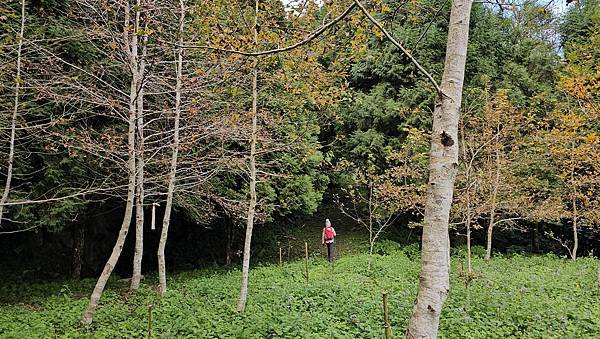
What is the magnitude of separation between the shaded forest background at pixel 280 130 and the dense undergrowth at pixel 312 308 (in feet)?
4.99

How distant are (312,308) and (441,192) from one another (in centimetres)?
467

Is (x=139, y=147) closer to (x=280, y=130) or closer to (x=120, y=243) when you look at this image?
(x=120, y=243)

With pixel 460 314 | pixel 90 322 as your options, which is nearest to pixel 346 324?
pixel 460 314

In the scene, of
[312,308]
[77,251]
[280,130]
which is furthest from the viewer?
[77,251]

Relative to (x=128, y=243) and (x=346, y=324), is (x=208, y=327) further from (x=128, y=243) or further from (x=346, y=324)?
(x=128, y=243)

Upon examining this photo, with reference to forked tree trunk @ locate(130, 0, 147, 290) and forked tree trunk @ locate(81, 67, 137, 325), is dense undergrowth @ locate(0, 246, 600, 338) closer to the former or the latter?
forked tree trunk @ locate(81, 67, 137, 325)

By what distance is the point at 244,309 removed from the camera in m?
6.80

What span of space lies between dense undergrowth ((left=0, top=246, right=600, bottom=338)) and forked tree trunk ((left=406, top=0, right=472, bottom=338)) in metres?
2.74

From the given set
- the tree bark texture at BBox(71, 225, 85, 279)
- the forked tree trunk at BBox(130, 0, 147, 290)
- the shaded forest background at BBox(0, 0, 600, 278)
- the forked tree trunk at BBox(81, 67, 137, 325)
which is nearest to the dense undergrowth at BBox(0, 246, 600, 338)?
the forked tree trunk at BBox(81, 67, 137, 325)

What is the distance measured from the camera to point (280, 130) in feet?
25.3

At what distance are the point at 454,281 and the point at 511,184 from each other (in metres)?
4.14

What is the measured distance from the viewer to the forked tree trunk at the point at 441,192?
2.31 m

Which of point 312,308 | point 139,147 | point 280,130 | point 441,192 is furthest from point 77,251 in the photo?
point 441,192

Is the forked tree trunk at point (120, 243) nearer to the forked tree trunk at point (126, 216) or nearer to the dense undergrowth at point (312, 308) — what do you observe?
the forked tree trunk at point (126, 216)
